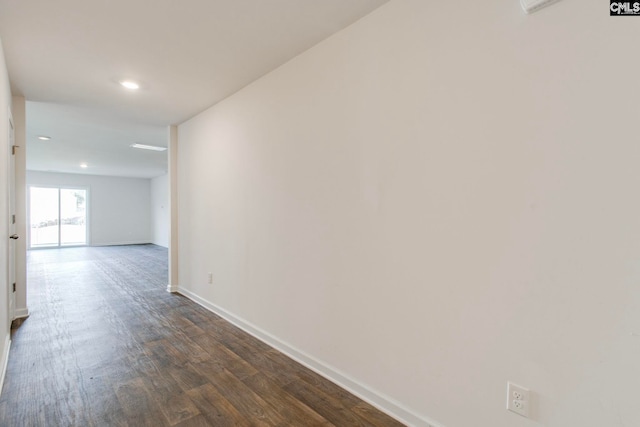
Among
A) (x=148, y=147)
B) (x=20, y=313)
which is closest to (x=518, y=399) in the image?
(x=20, y=313)

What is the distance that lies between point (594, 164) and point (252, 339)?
8.89ft

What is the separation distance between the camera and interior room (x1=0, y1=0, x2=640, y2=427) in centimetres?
113

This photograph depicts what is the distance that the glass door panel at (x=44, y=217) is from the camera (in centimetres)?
907

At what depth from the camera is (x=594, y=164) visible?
112cm

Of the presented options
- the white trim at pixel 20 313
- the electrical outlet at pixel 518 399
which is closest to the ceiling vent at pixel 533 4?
the electrical outlet at pixel 518 399

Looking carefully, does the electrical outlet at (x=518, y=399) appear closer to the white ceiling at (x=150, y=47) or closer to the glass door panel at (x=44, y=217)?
the white ceiling at (x=150, y=47)

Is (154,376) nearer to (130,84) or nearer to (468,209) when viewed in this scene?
(468,209)

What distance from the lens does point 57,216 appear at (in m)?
9.50

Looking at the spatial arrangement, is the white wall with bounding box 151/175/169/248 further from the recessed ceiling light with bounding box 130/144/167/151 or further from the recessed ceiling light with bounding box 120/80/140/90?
the recessed ceiling light with bounding box 120/80/140/90

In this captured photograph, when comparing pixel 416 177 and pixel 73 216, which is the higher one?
pixel 416 177

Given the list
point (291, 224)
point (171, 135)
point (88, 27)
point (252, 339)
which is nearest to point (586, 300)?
point (291, 224)

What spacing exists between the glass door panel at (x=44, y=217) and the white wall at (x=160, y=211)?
2636mm

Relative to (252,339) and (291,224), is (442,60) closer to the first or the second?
(291,224)

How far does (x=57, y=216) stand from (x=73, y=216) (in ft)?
1.31
